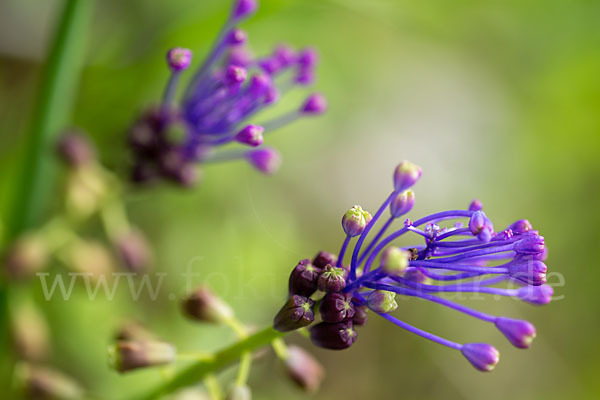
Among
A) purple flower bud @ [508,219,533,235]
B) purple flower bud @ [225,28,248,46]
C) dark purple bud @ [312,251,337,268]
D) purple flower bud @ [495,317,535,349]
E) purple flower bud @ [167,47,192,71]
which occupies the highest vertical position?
purple flower bud @ [225,28,248,46]

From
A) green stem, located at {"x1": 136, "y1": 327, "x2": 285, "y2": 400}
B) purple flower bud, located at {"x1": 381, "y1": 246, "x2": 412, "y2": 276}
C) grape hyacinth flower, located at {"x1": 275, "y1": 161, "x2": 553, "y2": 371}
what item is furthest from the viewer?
green stem, located at {"x1": 136, "y1": 327, "x2": 285, "y2": 400}

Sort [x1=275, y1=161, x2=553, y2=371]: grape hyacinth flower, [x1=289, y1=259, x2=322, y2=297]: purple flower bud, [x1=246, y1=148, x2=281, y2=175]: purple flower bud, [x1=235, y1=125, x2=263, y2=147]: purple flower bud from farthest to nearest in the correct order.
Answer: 1. [x1=246, y1=148, x2=281, y2=175]: purple flower bud
2. [x1=235, y1=125, x2=263, y2=147]: purple flower bud
3. [x1=289, y1=259, x2=322, y2=297]: purple flower bud
4. [x1=275, y1=161, x2=553, y2=371]: grape hyacinth flower

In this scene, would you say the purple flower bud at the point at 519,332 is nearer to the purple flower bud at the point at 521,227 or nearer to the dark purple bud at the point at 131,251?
the purple flower bud at the point at 521,227

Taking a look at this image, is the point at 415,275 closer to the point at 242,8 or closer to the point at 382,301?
the point at 382,301

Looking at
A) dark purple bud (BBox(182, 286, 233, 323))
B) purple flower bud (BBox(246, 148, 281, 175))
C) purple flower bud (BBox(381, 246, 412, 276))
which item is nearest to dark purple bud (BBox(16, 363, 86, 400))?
dark purple bud (BBox(182, 286, 233, 323))

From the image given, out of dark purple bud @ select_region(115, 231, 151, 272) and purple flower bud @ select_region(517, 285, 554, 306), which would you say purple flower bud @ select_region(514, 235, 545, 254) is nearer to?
purple flower bud @ select_region(517, 285, 554, 306)

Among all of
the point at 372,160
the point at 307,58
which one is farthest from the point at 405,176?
the point at 372,160

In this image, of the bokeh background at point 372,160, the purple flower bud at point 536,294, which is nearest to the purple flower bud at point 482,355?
the purple flower bud at point 536,294
